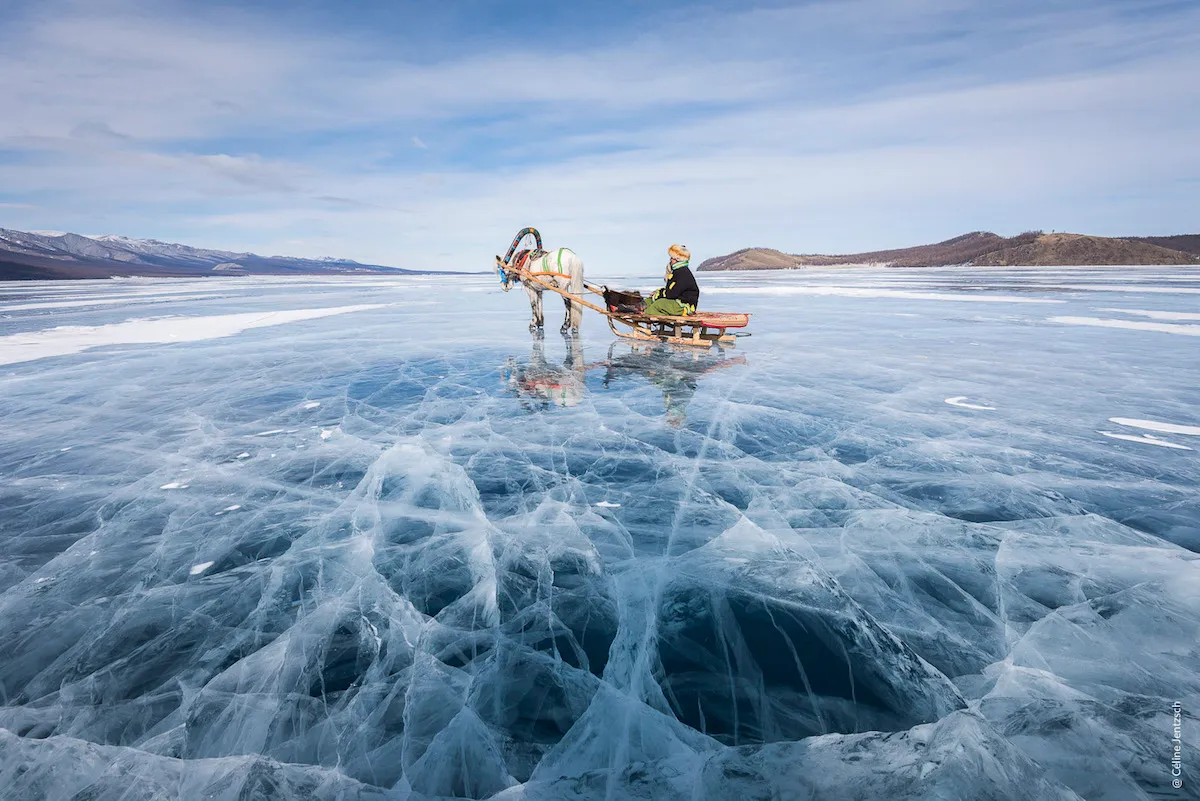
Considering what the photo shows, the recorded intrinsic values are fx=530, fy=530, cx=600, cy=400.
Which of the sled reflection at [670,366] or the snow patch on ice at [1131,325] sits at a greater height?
the snow patch on ice at [1131,325]

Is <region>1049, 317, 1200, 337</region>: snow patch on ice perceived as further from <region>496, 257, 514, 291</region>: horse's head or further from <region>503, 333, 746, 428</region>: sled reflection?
<region>496, 257, 514, 291</region>: horse's head

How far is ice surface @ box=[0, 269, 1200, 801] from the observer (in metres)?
1.91

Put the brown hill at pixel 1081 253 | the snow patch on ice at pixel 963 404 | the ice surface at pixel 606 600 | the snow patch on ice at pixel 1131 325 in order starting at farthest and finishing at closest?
the brown hill at pixel 1081 253
the snow patch on ice at pixel 1131 325
the snow patch on ice at pixel 963 404
the ice surface at pixel 606 600

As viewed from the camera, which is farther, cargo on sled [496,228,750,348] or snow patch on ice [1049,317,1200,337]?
snow patch on ice [1049,317,1200,337]

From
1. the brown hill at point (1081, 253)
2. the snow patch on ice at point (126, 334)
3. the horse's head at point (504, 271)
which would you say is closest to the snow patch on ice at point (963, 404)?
the horse's head at point (504, 271)

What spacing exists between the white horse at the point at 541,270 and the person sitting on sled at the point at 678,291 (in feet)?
6.98

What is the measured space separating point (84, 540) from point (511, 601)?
2.98 m

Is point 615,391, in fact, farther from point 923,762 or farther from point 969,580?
point 923,762

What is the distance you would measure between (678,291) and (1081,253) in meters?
121

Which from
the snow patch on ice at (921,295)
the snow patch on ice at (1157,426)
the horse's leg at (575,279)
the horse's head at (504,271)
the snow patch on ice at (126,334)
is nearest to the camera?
the snow patch on ice at (1157,426)

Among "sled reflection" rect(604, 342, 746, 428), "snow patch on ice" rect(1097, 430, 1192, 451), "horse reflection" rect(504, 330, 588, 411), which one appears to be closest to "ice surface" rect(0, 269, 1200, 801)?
"snow patch on ice" rect(1097, 430, 1192, 451)

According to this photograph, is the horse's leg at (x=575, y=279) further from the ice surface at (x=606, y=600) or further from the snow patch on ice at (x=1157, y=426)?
the snow patch on ice at (x=1157, y=426)

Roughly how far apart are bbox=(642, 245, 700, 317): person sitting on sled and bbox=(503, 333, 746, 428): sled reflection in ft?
2.83

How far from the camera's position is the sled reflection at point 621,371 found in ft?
22.6
